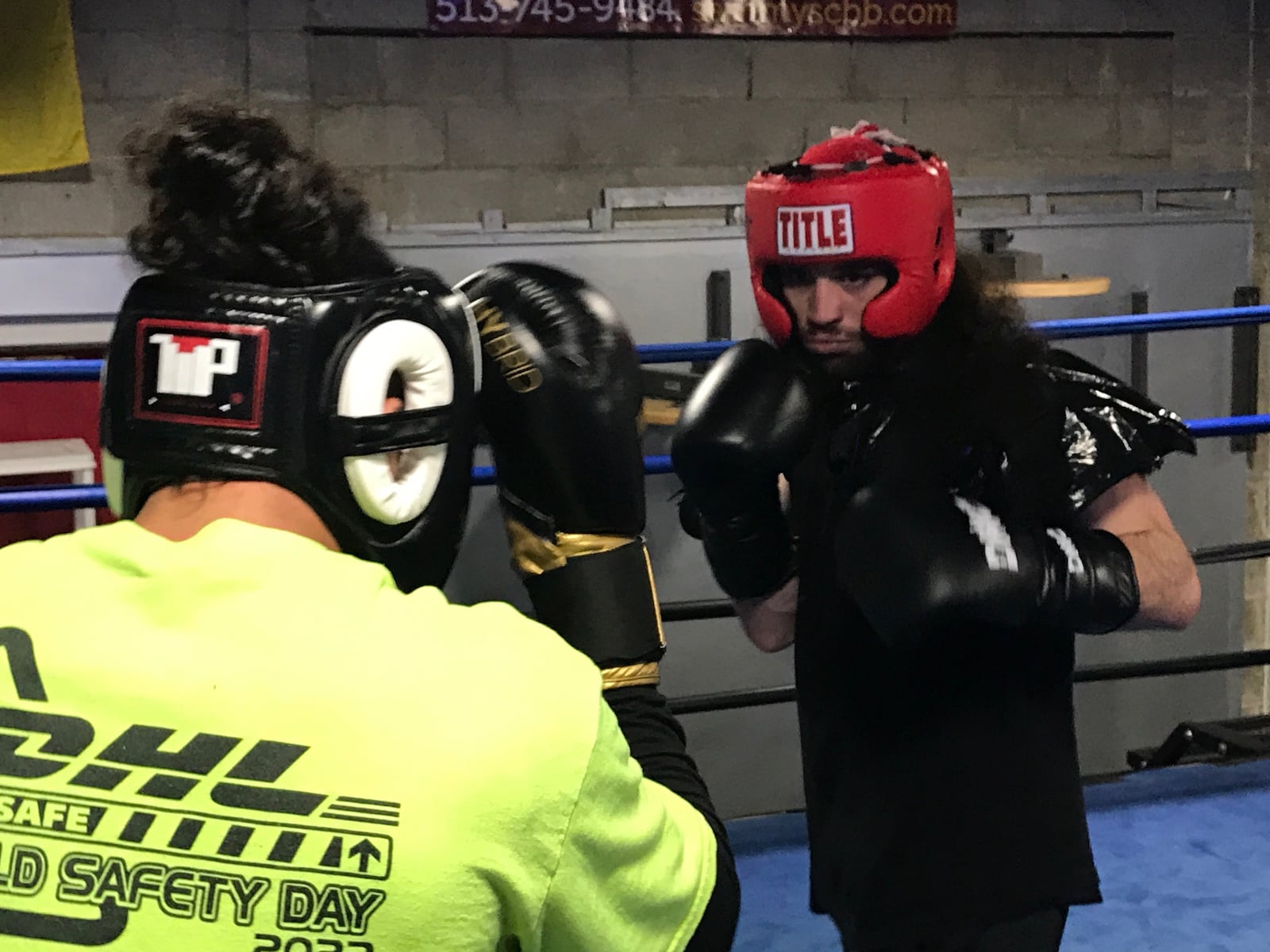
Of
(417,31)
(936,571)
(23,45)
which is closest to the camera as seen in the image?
(936,571)

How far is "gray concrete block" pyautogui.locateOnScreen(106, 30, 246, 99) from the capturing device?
3490 millimetres

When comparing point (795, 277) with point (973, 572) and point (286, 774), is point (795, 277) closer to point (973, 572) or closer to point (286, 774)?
point (973, 572)

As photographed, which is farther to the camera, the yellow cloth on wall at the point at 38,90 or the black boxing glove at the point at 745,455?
the yellow cloth on wall at the point at 38,90

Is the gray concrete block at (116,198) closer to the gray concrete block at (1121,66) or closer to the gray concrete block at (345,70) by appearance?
the gray concrete block at (345,70)

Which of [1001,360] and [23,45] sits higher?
[23,45]

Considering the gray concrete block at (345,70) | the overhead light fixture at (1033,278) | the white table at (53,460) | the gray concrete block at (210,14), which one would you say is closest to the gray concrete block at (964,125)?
the overhead light fixture at (1033,278)

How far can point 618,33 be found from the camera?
3861mm

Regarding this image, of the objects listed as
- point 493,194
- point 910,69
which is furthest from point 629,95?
point 910,69

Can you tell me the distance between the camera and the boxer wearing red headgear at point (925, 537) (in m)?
1.26

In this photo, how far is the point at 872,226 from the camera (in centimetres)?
138

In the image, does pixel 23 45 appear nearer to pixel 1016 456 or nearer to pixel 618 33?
pixel 618 33

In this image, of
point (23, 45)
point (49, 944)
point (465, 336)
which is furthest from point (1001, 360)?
point (23, 45)

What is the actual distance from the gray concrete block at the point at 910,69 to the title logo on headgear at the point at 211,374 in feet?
12.1

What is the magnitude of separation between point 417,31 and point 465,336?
3.14 m
